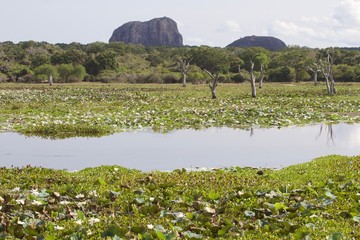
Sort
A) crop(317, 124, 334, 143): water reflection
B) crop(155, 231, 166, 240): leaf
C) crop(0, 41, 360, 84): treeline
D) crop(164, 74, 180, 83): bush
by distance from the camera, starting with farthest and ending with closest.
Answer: crop(164, 74, 180, 83): bush < crop(0, 41, 360, 84): treeline < crop(317, 124, 334, 143): water reflection < crop(155, 231, 166, 240): leaf

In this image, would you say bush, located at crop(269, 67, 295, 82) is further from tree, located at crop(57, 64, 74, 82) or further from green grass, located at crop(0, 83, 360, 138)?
green grass, located at crop(0, 83, 360, 138)

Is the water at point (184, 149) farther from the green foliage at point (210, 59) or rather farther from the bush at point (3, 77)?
the green foliage at point (210, 59)

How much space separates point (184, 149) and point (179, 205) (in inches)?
428

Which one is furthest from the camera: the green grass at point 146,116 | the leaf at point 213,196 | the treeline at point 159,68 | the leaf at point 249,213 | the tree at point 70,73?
the treeline at point 159,68

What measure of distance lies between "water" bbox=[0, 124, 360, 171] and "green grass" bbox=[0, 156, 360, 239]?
13.8ft

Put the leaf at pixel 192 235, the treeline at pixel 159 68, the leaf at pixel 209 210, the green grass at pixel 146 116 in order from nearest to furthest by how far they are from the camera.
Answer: the leaf at pixel 192 235
the leaf at pixel 209 210
the green grass at pixel 146 116
the treeline at pixel 159 68

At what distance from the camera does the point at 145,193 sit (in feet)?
37.0

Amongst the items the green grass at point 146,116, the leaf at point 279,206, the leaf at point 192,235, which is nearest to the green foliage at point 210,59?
the green grass at point 146,116

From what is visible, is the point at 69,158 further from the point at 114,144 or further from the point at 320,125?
the point at 320,125

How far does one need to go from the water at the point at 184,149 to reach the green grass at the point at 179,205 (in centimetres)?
419

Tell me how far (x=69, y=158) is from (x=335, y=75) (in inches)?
3040

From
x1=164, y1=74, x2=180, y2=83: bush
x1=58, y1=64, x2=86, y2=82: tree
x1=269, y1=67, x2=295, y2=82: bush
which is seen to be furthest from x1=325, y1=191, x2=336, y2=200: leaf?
x1=58, y1=64, x2=86, y2=82: tree

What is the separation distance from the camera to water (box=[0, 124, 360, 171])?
724 inches

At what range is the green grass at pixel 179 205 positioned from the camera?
331 inches
